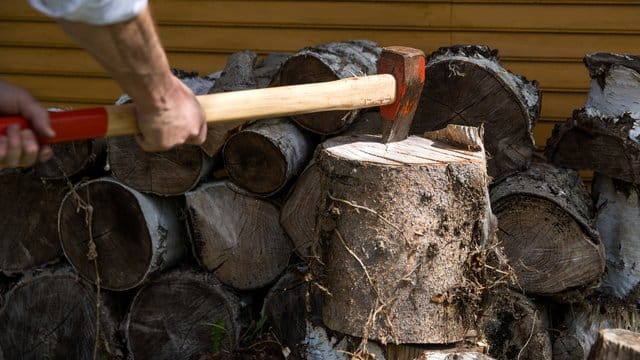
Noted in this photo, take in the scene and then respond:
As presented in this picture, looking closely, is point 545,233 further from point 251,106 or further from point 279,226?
point 251,106

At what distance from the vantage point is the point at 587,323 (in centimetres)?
413

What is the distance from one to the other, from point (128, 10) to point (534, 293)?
2.57m

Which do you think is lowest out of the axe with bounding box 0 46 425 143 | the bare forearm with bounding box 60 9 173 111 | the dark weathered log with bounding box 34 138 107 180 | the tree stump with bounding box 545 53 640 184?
the dark weathered log with bounding box 34 138 107 180

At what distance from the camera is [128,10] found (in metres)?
2.06

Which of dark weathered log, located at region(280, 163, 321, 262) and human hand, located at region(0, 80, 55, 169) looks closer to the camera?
human hand, located at region(0, 80, 55, 169)

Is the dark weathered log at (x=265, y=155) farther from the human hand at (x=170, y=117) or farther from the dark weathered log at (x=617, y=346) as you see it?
the dark weathered log at (x=617, y=346)

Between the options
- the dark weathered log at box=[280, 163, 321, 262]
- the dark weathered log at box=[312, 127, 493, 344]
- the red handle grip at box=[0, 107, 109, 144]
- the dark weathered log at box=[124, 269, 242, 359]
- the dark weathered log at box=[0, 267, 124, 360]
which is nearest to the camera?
the red handle grip at box=[0, 107, 109, 144]

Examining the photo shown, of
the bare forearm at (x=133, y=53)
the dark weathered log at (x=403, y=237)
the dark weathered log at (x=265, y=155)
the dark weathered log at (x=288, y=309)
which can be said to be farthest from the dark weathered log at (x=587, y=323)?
the bare forearm at (x=133, y=53)

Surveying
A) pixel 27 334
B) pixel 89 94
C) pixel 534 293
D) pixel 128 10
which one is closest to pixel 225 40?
pixel 89 94

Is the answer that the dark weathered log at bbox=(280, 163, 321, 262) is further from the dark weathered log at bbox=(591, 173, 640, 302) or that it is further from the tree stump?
the dark weathered log at bbox=(591, 173, 640, 302)

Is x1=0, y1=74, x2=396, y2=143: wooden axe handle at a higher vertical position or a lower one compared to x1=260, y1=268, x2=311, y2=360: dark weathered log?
higher

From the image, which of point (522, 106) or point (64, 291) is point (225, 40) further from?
point (522, 106)

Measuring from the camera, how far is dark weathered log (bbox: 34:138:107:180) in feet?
13.7

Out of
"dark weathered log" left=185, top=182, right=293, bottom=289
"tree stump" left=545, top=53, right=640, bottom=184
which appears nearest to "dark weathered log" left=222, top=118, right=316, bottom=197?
"dark weathered log" left=185, top=182, right=293, bottom=289
